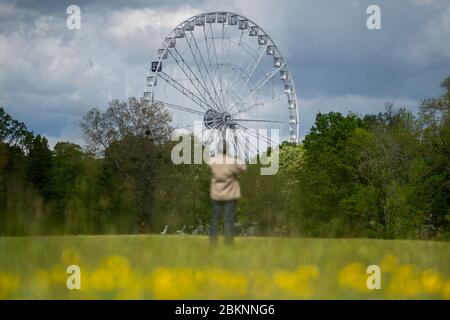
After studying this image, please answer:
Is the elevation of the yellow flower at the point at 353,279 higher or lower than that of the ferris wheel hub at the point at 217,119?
lower

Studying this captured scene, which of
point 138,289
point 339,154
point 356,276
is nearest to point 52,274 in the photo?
point 138,289

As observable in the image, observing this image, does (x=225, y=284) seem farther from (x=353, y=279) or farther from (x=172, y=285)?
(x=353, y=279)

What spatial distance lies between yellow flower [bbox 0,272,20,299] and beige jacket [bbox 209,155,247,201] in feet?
14.0

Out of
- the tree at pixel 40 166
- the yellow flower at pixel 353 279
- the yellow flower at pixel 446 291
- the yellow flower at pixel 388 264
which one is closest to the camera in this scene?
the yellow flower at pixel 446 291

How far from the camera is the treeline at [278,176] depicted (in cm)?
4709

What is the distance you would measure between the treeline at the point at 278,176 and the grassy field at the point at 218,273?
1202 inches

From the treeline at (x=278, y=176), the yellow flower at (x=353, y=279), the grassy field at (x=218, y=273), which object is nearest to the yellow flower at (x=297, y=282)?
the grassy field at (x=218, y=273)

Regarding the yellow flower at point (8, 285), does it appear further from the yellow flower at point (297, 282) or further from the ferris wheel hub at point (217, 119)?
the ferris wheel hub at point (217, 119)

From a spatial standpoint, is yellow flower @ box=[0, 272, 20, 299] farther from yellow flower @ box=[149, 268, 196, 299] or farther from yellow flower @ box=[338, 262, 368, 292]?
yellow flower @ box=[338, 262, 368, 292]

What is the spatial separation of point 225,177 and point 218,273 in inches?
150

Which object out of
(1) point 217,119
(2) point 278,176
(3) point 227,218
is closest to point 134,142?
(1) point 217,119

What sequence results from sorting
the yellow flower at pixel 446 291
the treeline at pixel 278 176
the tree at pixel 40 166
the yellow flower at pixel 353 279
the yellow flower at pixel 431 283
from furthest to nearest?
the tree at pixel 40 166, the treeline at pixel 278 176, the yellow flower at pixel 353 279, the yellow flower at pixel 431 283, the yellow flower at pixel 446 291
